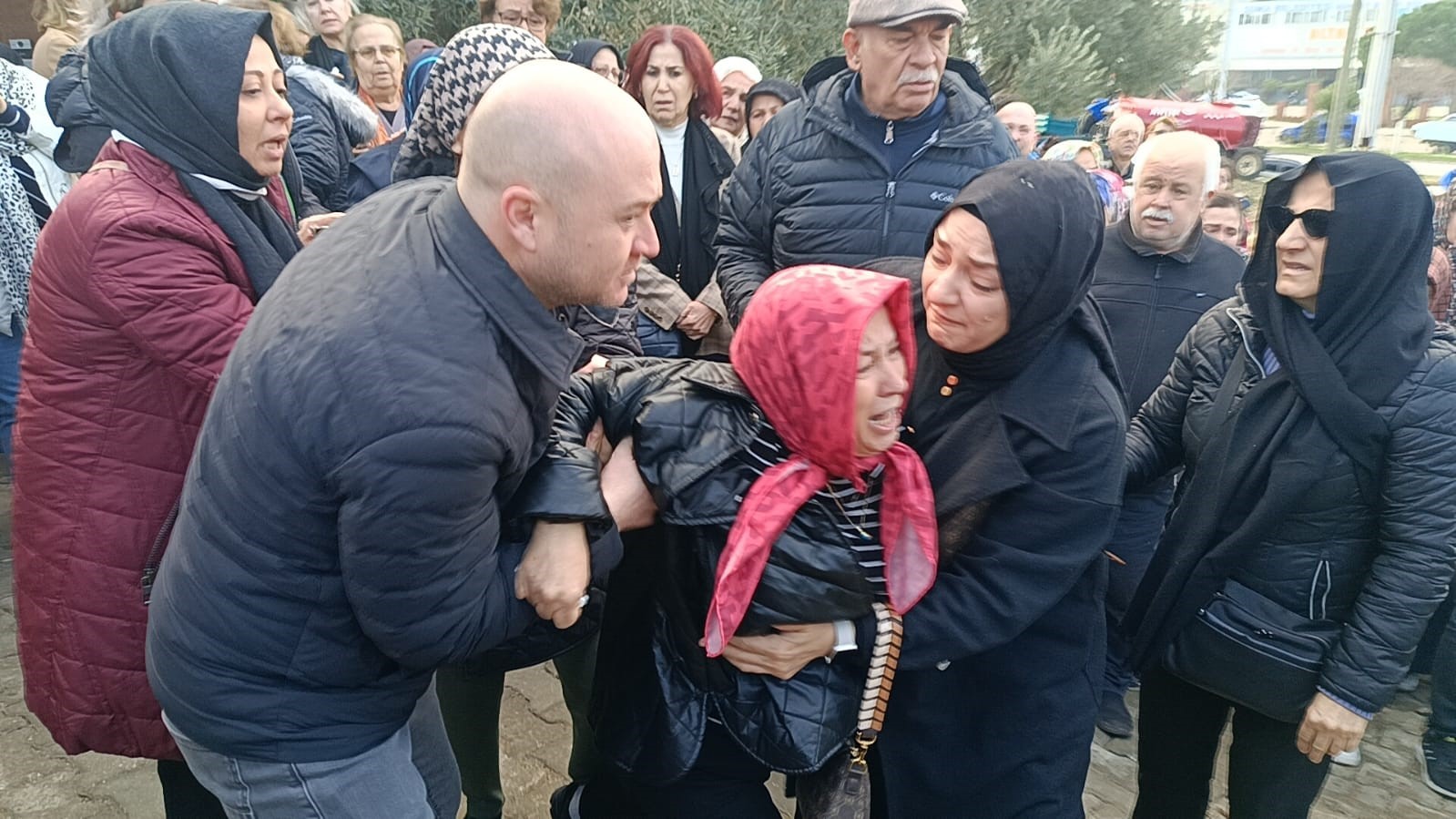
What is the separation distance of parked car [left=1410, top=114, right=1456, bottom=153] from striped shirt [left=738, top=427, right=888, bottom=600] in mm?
27516

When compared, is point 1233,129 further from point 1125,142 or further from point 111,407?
point 111,407

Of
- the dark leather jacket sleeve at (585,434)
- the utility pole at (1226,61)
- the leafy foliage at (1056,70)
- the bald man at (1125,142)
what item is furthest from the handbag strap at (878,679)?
the utility pole at (1226,61)

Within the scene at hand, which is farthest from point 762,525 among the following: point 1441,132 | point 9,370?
point 1441,132

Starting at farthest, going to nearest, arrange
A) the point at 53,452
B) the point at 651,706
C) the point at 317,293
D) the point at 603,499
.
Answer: the point at 651,706
the point at 53,452
the point at 603,499
the point at 317,293

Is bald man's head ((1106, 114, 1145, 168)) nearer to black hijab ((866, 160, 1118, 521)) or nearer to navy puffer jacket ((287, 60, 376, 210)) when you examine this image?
navy puffer jacket ((287, 60, 376, 210))

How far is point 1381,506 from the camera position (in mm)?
2141

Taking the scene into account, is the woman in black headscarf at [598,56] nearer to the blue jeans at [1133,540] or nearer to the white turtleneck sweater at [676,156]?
the white turtleneck sweater at [676,156]

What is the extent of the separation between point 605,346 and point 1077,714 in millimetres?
1416

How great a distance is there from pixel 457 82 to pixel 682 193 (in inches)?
62.4

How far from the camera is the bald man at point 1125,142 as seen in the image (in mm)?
7305

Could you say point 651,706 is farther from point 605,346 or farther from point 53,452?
point 53,452

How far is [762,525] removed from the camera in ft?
5.70

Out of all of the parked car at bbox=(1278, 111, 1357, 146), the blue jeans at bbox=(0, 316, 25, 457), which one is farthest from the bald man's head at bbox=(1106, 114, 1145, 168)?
the parked car at bbox=(1278, 111, 1357, 146)

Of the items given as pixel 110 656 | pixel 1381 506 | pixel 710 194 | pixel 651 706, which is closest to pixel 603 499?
pixel 651 706
